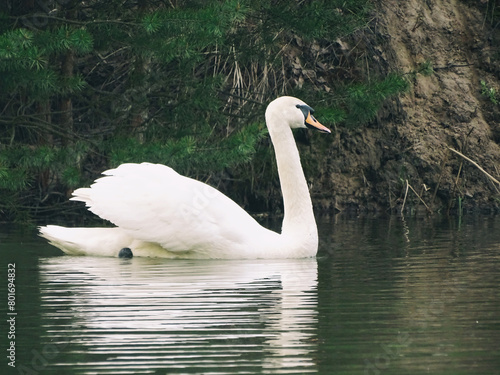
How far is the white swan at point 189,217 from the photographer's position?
8.62 m

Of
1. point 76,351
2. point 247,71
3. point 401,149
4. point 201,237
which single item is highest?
point 247,71

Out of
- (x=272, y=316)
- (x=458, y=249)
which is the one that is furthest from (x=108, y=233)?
(x=272, y=316)

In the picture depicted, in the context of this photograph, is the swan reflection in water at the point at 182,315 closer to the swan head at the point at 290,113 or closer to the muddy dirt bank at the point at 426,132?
the swan head at the point at 290,113

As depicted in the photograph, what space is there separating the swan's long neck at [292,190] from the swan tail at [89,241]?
4.40 ft

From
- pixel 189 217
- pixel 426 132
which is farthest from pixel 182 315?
pixel 426 132

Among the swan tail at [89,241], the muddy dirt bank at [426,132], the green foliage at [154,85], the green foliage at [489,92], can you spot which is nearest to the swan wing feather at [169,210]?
the swan tail at [89,241]

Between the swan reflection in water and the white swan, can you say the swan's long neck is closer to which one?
the white swan

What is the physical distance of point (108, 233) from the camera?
361 inches

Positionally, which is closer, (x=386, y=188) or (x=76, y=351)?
(x=76, y=351)

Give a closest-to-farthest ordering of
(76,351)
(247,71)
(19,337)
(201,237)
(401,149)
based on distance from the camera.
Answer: (76,351) < (19,337) < (201,237) < (247,71) < (401,149)

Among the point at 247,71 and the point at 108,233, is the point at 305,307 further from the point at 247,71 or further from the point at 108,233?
the point at 247,71

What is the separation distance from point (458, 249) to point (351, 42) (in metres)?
6.18

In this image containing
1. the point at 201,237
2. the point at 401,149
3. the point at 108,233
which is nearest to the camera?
the point at 201,237

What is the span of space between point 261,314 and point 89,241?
339 cm
